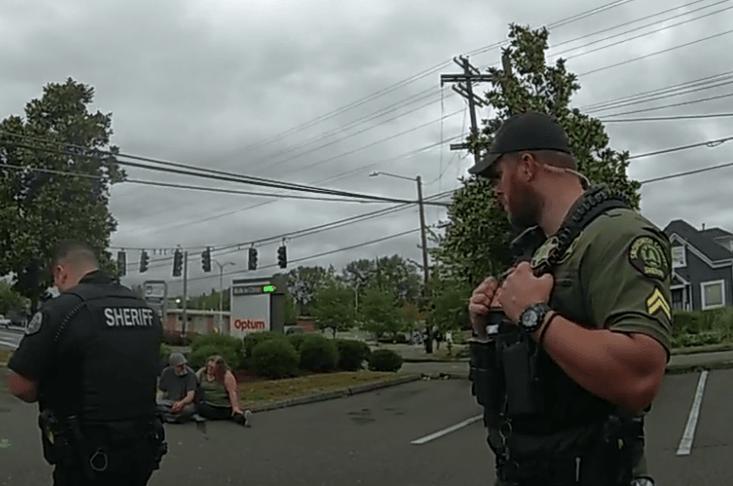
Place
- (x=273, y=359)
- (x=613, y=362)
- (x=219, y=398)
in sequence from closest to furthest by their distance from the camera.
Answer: (x=613, y=362)
(x=219, y=398)
(x=273, y=359)

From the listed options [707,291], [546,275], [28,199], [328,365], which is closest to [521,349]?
[546,275]

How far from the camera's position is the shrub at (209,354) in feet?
66.5

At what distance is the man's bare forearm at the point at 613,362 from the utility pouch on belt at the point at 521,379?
14cm

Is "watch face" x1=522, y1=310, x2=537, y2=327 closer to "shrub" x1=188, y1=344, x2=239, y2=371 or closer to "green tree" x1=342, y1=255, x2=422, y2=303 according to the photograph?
"shrub" x1=188, y1=344, x2=239, y2=371

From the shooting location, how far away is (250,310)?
3083 cm

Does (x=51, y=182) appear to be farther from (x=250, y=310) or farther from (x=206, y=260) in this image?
(x=206, y=260)

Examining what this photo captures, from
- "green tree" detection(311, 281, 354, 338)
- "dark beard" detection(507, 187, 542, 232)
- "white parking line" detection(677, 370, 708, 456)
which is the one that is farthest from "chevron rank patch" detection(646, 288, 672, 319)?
"green tree" detection(311, 281, 354, 338)

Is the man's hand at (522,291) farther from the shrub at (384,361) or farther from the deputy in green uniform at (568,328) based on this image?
the shrub at (384,361)

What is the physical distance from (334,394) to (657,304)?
16802mm

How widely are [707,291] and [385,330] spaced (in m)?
18.4

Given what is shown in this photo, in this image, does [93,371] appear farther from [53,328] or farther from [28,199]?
[28,199]

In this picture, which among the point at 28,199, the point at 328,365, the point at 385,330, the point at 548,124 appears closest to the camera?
the point at 548,124

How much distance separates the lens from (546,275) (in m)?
2.32

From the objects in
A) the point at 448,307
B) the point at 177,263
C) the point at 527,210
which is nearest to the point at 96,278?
the point at 527,210
